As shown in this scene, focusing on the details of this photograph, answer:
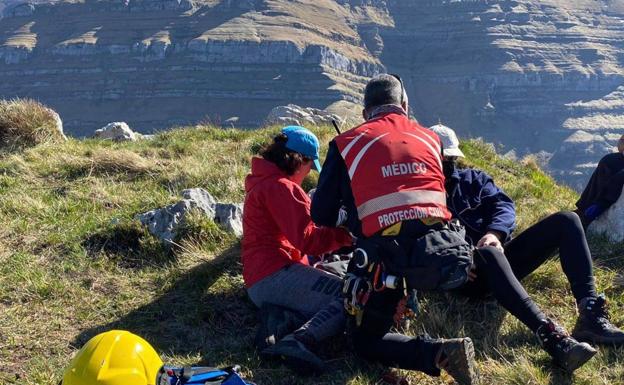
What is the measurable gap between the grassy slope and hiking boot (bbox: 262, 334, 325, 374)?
8 cm

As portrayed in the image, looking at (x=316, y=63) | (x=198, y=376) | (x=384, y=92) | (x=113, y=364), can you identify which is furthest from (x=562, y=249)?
(x=316, y=63)

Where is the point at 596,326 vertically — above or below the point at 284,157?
below

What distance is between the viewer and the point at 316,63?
13875 centimetres

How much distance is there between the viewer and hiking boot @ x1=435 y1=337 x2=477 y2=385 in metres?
3.75

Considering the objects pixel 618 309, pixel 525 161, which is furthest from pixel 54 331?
pixel 525 161

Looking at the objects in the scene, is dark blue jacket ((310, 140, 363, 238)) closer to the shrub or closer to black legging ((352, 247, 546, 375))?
black legging ((352, 247, 546, 375))

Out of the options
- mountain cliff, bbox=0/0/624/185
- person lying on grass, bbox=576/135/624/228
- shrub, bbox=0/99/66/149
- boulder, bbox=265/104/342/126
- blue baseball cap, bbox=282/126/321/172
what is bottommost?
mountain cliff, bbox=0/0/624/185

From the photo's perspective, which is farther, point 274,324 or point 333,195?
point 274,324

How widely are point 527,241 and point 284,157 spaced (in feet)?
6.35

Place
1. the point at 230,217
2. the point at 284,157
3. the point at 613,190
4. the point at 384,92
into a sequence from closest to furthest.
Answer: the point at 384,92 → the point at 284,157 → the point at 230,217 → the point at 613,190

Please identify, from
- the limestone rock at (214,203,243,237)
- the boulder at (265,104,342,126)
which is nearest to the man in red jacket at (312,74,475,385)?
the limestone rock at (214,203,243,237)

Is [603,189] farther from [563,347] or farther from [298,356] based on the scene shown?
[298,356]

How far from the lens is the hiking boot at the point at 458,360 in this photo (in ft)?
12.3

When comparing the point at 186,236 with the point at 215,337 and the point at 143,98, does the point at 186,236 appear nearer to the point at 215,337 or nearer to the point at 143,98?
the point at 215,337
